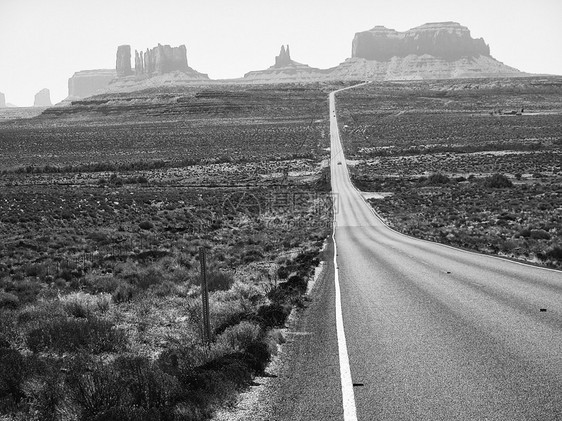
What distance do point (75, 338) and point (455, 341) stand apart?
6473 mm

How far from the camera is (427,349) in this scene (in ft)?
26.4

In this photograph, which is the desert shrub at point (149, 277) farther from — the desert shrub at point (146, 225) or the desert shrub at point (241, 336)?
the desert shrub at point (146, 225)

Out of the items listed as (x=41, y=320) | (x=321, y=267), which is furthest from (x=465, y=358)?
(x=321, y=267)

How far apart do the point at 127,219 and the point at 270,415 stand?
113 ft

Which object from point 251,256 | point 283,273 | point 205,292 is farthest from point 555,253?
point 205,292

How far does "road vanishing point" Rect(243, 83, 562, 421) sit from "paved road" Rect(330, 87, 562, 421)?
2 cm

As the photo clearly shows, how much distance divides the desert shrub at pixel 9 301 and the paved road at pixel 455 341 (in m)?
8.16

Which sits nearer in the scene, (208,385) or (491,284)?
(208,385)

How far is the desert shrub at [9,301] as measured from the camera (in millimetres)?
→ 13222

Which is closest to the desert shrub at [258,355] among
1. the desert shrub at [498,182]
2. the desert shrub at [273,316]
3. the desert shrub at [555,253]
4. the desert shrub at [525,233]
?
the desert shrub at [273,316]

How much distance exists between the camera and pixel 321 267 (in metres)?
19.0

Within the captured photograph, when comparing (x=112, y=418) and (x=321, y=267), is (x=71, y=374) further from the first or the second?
(x=321, y=267)

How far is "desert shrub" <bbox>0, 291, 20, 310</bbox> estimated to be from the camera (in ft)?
43.4

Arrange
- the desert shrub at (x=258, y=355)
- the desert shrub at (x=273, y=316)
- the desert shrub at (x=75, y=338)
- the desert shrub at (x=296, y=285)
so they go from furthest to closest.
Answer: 1. the desert shrub at (x=296, y=285)
2. the desert shrub at (x=273, y=316)
3. the desert shrub at (x=75, y=338)
4. the desert shrub at (x=258, y=355)
